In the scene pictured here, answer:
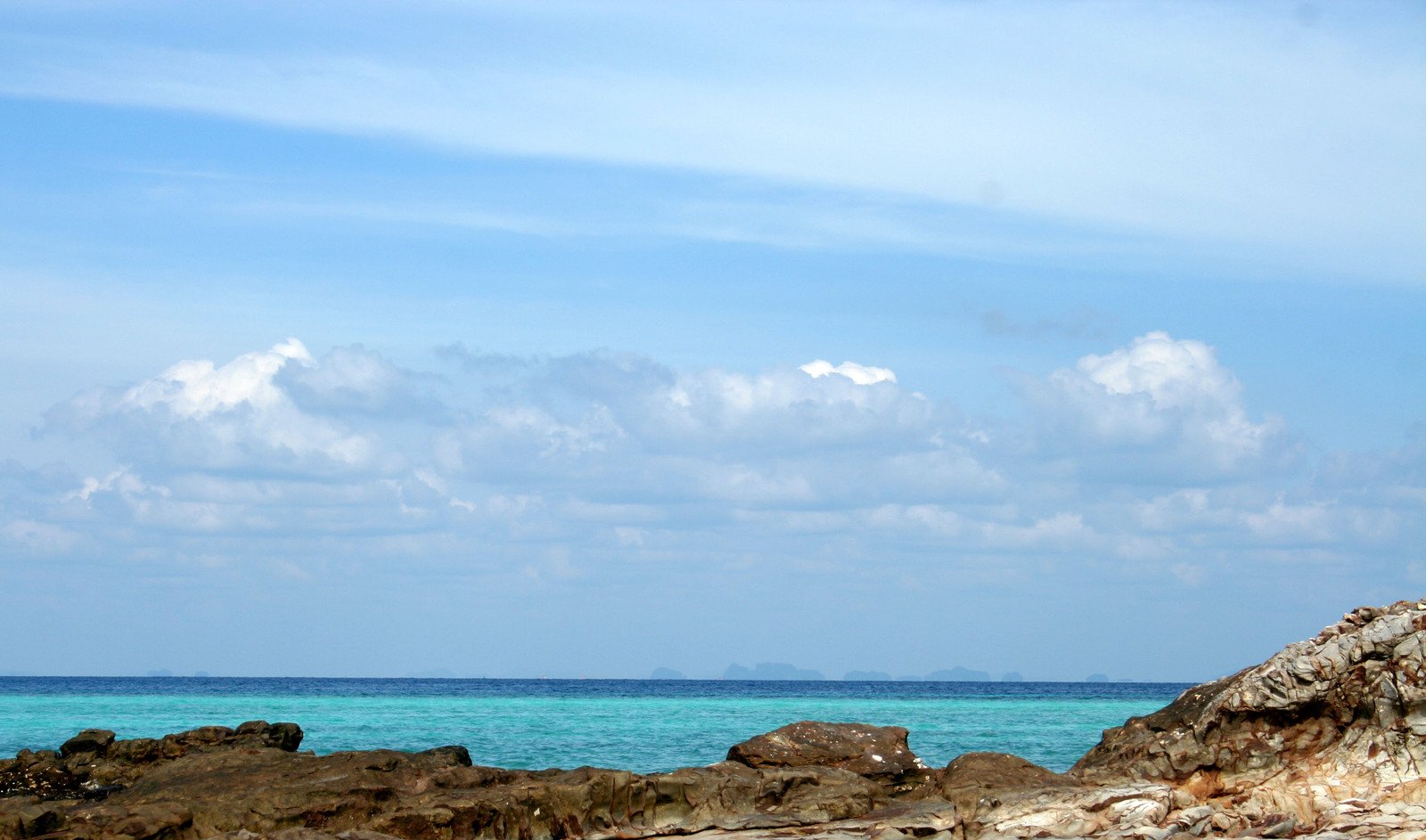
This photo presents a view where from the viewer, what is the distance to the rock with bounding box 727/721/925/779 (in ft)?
72.5

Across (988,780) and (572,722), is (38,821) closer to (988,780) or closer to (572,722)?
(988,780)

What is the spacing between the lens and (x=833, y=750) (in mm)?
22672

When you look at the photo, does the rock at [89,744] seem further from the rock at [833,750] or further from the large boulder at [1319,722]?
the large boulder at [1319,722]

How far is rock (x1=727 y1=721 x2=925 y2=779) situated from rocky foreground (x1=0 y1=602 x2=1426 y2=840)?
35 mm

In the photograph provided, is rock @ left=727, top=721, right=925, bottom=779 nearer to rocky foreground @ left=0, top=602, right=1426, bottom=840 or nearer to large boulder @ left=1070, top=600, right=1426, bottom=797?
rocky foreground @ left=0, top=602, right=1426, bottom=840

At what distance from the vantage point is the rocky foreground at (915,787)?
59.5 ft

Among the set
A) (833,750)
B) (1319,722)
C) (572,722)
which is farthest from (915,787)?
(572,722)

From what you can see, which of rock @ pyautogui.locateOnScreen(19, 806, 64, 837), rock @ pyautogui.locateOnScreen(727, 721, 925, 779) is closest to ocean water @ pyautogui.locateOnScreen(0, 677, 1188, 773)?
rock @ pyautogui.locateOnScreen(727, 721, 925, 779)

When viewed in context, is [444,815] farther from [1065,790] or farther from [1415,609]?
[1415,609]

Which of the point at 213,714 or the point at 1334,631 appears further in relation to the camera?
the point at 213,714

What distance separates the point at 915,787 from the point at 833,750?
5.32 ft

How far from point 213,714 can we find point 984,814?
54487mm

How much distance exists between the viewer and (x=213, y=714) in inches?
2542

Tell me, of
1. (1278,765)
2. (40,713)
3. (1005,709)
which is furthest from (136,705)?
(1278,765)
